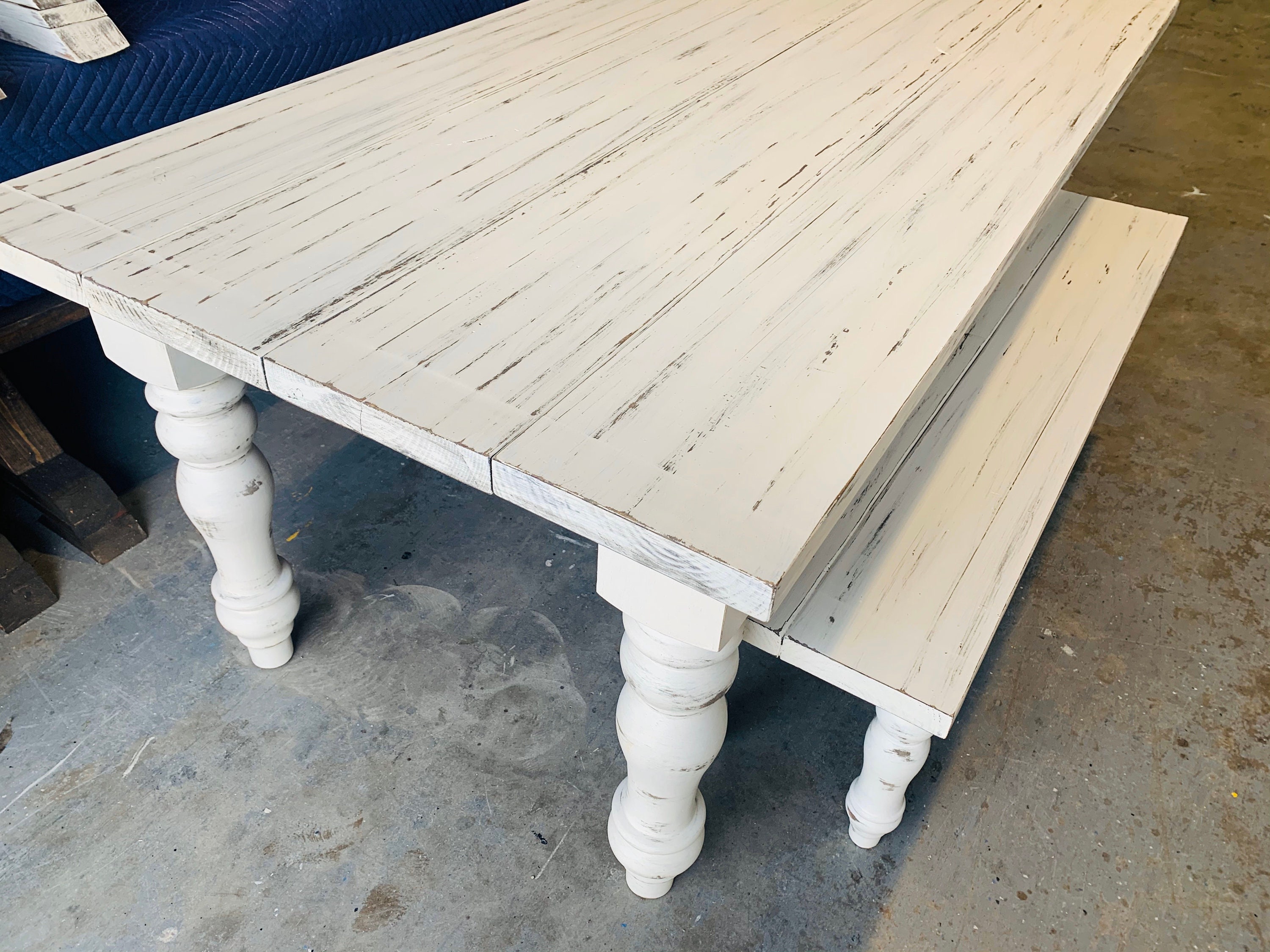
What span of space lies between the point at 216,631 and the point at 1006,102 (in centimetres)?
124

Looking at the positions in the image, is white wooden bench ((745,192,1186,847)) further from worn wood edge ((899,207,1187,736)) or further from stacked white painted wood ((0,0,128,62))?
stacked white painted wood ((0,0,128,62))

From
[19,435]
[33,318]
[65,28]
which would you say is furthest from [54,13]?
[19,435]

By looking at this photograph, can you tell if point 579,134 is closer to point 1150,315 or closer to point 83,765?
point 83,765

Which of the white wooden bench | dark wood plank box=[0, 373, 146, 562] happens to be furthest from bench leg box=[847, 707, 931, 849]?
dark wood plank box=[0, 373, 146, 562]

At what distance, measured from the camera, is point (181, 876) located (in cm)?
96

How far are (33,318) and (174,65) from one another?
1.45 feet

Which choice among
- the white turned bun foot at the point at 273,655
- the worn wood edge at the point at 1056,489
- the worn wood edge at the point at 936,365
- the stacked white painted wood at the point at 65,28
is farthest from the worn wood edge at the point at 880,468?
the stacked white painted wood at the point at 65,28

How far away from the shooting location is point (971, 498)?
2.88 ft

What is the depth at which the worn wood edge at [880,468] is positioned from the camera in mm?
609

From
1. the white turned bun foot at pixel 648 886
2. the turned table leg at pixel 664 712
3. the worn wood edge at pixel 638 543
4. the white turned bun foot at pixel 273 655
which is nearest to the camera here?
the worn wood edge at pixel 638 543

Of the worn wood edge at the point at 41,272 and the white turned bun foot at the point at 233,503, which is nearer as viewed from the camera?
the worn wood edge at the point at 41,272

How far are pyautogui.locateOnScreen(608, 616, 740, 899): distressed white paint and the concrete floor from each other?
0.08 metres

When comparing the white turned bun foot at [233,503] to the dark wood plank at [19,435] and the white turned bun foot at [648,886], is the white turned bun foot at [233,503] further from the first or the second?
the white turned bun foot at [648,886]

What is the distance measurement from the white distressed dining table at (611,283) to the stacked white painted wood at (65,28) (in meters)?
0.46
